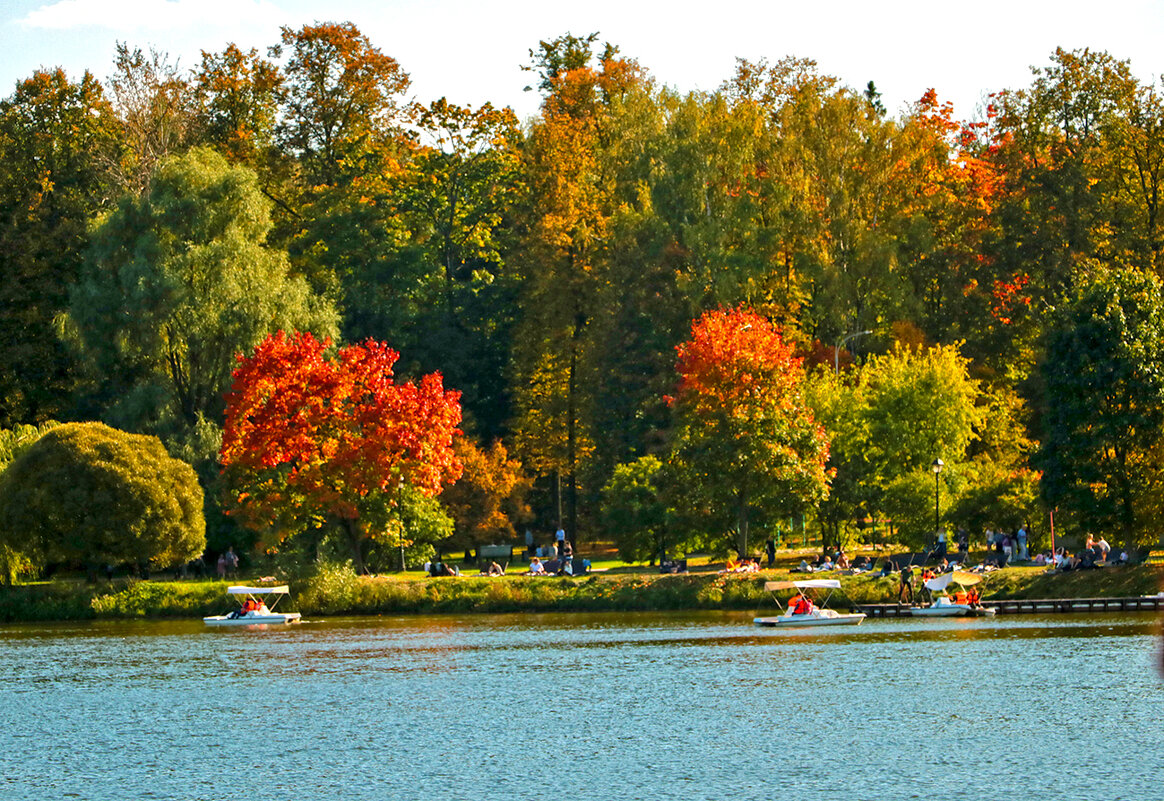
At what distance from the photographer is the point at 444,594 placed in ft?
215

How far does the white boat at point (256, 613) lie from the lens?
62938 mm

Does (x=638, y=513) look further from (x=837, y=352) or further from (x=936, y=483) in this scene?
(x=837, y=352)

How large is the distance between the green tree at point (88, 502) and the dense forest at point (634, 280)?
3.91 m

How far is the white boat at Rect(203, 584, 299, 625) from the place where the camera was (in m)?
62.9

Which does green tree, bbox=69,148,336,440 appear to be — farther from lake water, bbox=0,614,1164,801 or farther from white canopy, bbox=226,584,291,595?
lake water, bbox=0,614,1164,801

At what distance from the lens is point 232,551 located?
73.8m

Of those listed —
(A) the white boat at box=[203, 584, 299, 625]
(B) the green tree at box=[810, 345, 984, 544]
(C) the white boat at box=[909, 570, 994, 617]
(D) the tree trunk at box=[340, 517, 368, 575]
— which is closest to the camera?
(C) the white boat at box=[909, 570, 994, 617]

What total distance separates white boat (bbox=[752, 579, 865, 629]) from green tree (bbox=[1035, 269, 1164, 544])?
9431 millimetres

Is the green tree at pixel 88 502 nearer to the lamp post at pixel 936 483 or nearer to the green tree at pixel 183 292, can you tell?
the green tree at pixel 183 292

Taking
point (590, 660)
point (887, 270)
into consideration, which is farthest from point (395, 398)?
point (887, 270)

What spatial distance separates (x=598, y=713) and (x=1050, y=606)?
24.6 m

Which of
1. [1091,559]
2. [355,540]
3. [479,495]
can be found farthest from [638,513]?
[1091,559]

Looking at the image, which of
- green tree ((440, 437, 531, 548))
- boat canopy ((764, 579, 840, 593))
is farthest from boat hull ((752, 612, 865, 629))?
green tree ((440, 437, 531, 548))

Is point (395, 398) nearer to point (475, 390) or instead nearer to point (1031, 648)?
point (475, 390)
